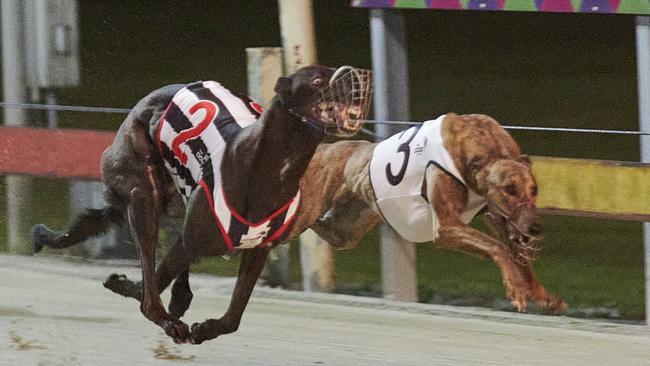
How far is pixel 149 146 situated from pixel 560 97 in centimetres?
1035

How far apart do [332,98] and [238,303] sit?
0.82 meters

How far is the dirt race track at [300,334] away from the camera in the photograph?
5.06m

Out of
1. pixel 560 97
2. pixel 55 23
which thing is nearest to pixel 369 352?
pixel 55 23

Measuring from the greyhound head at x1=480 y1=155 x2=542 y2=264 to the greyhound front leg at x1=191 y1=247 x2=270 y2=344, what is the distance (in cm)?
82

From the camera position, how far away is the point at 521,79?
15938mm

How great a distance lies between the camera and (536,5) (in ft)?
19.0

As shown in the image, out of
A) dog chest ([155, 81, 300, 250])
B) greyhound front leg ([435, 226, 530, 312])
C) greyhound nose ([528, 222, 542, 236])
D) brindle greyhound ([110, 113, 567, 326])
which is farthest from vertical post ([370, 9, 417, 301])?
dog chest ([155, 81, 300, 250])

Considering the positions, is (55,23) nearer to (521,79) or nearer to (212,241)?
(212,241)

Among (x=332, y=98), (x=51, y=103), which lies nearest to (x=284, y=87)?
(x=332, y=98)

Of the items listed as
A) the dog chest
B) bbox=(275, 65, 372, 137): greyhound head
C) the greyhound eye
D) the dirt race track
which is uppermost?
bbox=(275, 65, 372, 137): greyhound head

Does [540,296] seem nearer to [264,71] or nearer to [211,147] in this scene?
[211,147]

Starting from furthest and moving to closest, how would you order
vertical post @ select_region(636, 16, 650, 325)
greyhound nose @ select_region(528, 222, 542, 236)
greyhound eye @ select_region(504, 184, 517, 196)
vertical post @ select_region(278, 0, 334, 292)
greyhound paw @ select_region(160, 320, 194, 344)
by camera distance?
vertical post @ select_region(278, 0, 334, 292) → vertical post @ select_region(636, 16, 650, 325) → greyhound eye @ select_region(504, 184, 517, 196) → greyhound nose @ select_region(528, 222, 542, 236) → greyhound paw @ select_region(160, 320, 194, 344)

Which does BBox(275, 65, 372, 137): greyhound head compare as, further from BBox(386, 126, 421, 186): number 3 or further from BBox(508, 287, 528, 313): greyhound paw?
BBox(386, 126, 421, 186): number 3

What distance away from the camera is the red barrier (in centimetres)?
695
